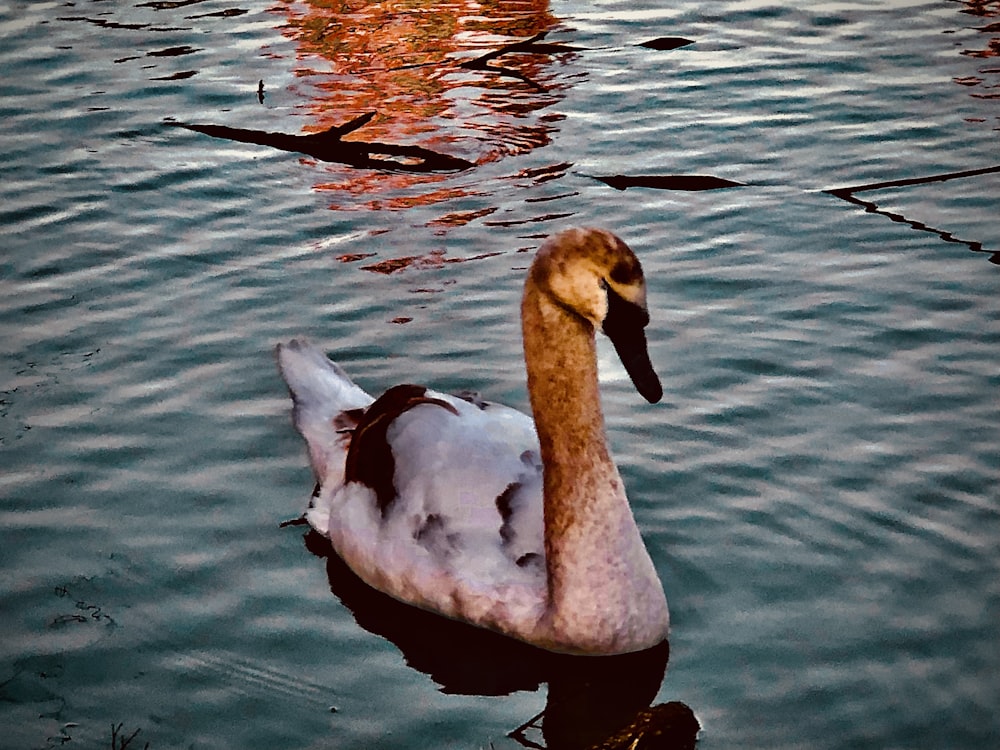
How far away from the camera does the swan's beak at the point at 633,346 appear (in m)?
5.62

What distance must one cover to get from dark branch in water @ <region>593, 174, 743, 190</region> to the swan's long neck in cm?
455

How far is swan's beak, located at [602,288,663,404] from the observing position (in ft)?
18.4

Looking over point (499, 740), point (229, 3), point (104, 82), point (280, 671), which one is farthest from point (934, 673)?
point (229, 3)

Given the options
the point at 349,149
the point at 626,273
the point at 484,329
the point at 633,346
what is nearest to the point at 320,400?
the point at 484,329

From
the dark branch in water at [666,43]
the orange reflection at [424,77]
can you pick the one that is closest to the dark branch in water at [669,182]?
the orange reflection at [424,77]

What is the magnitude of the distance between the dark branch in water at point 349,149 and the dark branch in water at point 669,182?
3.25 feet

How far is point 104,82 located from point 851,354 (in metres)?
6.62

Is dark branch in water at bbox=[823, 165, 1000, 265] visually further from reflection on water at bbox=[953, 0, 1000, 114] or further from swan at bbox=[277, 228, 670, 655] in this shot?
swan at bbox=[277, 228, 670, 655]

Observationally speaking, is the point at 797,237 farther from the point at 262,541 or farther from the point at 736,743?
the point at 736,743

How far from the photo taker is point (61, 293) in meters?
8.95

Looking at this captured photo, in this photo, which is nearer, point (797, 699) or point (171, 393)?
point (797, 699)

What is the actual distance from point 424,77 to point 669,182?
9.03 ft

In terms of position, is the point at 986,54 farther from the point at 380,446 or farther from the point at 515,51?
the point at 380,446

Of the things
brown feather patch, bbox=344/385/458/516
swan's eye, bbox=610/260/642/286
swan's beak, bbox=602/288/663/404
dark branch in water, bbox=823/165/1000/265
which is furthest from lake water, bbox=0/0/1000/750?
swan's eye, bbox=610/260/642/286
